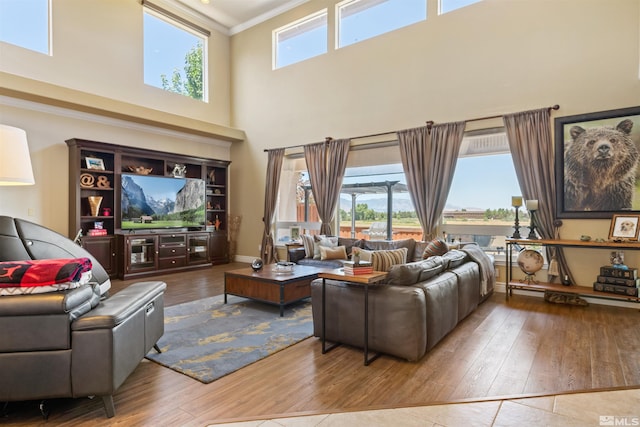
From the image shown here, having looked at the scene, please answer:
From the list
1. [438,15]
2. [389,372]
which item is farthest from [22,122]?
[438,15]

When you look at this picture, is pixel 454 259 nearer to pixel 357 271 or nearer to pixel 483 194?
pixel 357 271

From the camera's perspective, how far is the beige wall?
451 cm

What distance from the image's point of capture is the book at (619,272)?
4.11 meters

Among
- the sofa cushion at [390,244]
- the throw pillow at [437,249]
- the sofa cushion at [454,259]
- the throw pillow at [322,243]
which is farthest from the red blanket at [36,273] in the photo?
the sofa cushion at [390,244]

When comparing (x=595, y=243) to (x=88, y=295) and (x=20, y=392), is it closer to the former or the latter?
(x=88, y=295)

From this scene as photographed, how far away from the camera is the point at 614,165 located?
4391mm

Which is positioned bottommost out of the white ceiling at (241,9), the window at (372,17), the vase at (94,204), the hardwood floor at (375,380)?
the hardwood floor at (375,380)

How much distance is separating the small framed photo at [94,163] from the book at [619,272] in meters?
7.88

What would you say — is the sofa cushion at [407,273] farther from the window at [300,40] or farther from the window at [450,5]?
the window at [300,40]

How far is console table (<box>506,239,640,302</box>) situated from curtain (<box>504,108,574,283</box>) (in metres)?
0.24

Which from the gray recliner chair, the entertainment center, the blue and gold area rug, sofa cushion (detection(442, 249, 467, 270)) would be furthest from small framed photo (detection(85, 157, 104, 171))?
sofa cushion (detection(442, 249, 467, 270))

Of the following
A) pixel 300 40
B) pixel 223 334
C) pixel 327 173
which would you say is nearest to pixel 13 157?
pixel 223 334

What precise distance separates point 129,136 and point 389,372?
6.65 meters

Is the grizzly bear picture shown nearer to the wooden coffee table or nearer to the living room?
the living room
